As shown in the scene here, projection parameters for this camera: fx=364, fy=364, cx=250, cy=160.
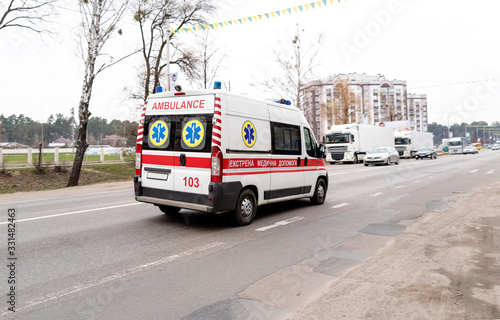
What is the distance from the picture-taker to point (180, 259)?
503 cm

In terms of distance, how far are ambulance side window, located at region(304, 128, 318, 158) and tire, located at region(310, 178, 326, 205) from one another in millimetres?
871

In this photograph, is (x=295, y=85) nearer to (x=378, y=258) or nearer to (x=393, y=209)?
(x=393, y=209)

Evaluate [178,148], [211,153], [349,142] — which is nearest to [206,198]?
[211,153]

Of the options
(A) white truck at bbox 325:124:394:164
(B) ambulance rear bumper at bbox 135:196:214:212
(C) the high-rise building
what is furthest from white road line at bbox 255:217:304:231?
(C) the high-rise building

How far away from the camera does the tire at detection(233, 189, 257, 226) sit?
697 cm

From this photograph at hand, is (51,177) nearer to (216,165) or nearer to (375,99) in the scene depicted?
(216,165)

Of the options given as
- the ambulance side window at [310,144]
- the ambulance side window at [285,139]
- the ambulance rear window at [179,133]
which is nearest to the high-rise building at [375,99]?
the ambulance side window at [310,144]

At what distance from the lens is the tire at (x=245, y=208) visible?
6.97 meters

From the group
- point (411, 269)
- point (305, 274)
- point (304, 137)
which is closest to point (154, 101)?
point (304, 137)

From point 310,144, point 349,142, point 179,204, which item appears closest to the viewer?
point 179,204

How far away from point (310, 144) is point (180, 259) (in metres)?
5.32

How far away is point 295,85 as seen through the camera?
38.7m

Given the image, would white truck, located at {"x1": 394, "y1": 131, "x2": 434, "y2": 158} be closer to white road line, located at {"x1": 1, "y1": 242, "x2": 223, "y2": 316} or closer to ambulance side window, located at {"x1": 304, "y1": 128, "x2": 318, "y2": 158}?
ambulance side window, located at {"x1": 304, "y1": 128, "x2": 318, "y2": 158}

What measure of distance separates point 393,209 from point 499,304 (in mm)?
5916
